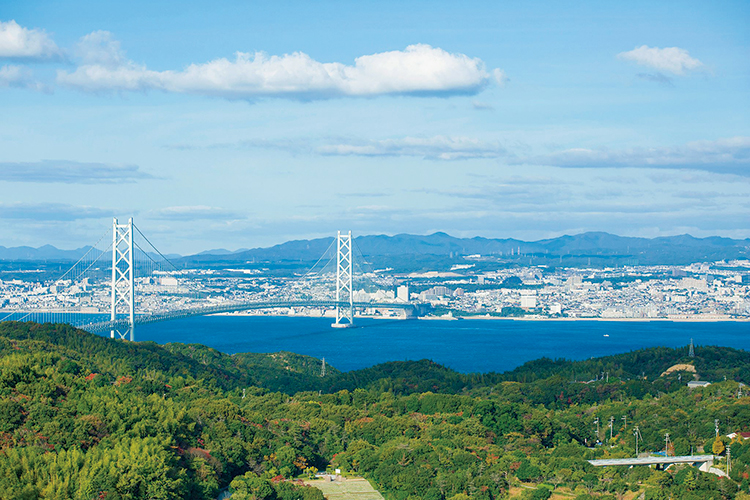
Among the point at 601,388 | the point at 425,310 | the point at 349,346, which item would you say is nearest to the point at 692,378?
the point at 601,388

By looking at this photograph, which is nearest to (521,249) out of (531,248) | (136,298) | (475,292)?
(531,248)

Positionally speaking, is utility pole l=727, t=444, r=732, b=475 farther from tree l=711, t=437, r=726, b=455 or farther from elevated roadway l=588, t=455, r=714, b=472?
elevated roadway l=588, t=455, r=714, b=472

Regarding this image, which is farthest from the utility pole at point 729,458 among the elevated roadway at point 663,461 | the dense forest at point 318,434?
the elevated roadway at point 663,461

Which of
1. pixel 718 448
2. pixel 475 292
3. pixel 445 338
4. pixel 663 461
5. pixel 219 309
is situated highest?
pixel 219 309

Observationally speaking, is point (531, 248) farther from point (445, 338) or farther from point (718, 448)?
point (718, 448)

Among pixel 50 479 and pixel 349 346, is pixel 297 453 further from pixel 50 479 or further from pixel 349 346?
pixel 349 346
